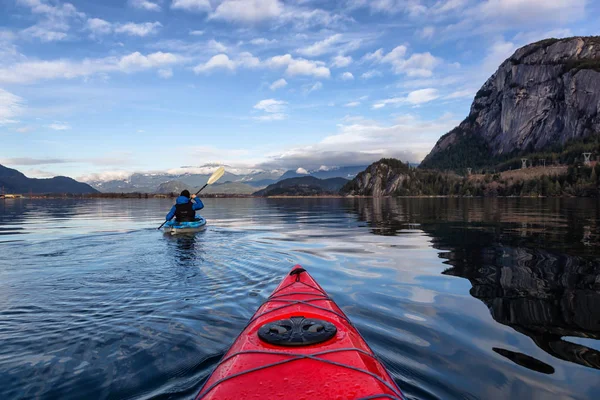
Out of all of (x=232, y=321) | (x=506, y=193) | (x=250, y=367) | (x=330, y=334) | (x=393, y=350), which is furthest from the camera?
(x=506, y=193)

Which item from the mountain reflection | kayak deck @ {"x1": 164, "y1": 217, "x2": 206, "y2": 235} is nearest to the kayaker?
kayak deck @ {"x1": 164, "y1": 217, "x2": 206, "y2": 235}

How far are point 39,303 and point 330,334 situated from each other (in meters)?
9.25

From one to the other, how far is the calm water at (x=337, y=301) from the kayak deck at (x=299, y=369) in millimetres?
1516

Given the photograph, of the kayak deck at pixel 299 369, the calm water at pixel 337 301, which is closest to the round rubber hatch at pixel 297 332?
the kayak deck at pixel 299 369

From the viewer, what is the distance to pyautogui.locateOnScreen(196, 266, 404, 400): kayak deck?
3.79m

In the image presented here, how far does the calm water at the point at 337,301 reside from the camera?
5888 mm

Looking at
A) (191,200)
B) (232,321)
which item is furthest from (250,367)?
(191,200)

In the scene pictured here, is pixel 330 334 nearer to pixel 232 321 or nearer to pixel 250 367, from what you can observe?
pixel 250 367

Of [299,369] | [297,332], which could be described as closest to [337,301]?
[297,332]

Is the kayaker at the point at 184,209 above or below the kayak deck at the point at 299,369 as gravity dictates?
above

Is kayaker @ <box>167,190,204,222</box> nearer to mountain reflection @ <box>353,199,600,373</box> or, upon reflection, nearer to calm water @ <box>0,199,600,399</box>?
calm water @ <box>0,199,600,399</box>

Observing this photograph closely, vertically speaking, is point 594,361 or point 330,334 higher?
point 330,334

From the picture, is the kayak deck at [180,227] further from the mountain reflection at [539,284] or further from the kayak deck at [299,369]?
the kayak deck at [299,369]

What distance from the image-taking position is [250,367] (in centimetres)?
438
